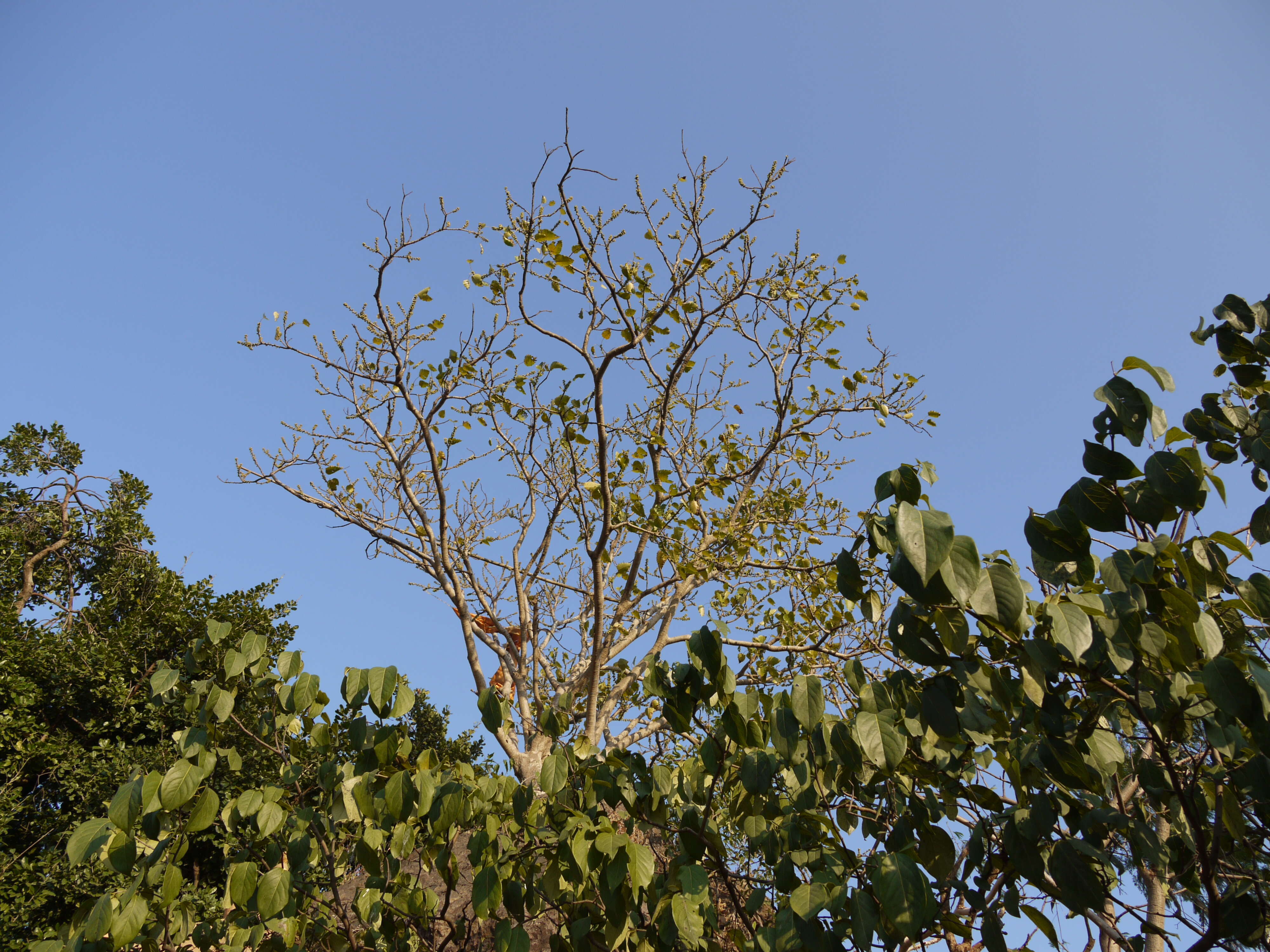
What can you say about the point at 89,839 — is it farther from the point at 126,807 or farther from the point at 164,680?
the point at 164,680

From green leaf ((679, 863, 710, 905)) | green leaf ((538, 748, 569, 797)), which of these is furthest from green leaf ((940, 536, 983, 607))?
green leaf ((538, 748, 569, 797))

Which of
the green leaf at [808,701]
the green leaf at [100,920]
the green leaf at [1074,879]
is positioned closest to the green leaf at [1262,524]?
the green leaf at [1074,879]

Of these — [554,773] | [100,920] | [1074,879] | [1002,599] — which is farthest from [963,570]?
[100,920]

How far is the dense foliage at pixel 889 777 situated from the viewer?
135 centimetres

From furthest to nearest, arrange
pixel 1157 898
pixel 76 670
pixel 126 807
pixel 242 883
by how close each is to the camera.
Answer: pixel 76 670 < pixel 1157 898 < pixel 242 883 < pixel 126 807

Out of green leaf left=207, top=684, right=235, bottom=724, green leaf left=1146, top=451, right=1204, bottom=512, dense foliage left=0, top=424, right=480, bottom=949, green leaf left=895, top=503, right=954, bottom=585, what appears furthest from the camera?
dense foliage left=0, top=424, right=480, bottom=949

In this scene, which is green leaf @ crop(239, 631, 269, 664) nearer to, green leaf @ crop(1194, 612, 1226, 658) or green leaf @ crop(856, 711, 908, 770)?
green leaf @ crop(856, 711, 908, 770)

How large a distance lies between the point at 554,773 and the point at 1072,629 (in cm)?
128

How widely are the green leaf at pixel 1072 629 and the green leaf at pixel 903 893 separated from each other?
485 millimetres

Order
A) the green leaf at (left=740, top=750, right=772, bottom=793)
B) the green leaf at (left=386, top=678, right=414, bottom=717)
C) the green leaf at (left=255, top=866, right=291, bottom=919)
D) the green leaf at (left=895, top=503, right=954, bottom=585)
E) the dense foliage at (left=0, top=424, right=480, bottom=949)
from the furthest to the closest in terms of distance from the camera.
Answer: the dense foliage at (left=0, top=424, right=480, bottom=949) < the green leaf at (left=386, top=678, right=414, bottom=717) < the green leaf at (left=255, top=866, right=291, bottom=919) < the green leaf at (left=740, top=750, right=772, bottom=793) < the green leaf at (left=895, top=503, right=954, bottom=585)

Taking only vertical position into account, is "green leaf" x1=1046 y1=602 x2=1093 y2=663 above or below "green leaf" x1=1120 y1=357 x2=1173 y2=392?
below

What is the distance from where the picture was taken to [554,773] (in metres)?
1.97

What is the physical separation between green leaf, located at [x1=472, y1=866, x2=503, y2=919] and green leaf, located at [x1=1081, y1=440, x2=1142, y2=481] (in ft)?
5.42

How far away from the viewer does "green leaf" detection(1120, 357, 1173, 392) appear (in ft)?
4.53
